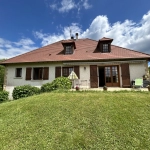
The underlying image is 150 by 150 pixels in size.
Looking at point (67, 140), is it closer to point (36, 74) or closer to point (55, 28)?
point (36, 74)

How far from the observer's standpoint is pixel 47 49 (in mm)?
18391

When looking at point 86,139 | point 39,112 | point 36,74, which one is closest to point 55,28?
point 36,74

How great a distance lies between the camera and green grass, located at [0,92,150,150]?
3.60 m

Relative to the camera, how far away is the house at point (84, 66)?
1343 cm

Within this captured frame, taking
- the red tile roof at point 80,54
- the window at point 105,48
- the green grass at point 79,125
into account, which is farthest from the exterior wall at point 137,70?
the green grass at point 79,125

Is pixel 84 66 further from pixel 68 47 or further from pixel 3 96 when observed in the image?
pixel 3 96

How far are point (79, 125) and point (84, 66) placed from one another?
10.5 metres

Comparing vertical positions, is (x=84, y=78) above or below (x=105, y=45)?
below

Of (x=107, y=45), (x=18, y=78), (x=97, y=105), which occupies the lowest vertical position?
(x=97, y=105)

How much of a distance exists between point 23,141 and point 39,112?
5.98 ft

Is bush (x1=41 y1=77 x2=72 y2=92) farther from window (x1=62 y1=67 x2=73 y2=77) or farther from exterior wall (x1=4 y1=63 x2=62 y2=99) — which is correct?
exterior wall (x1=4 y1=63 x2=62 y2=99)

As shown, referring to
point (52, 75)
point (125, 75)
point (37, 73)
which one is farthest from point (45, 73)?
point (125, 75)

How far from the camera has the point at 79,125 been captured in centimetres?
446

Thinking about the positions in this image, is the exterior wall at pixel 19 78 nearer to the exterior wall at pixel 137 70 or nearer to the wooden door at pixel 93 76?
the wooden door at pixel 93 76
